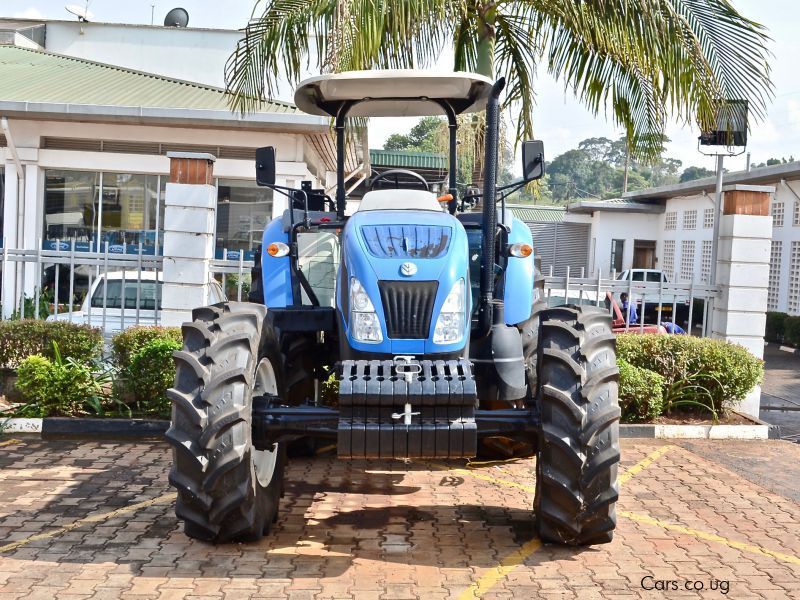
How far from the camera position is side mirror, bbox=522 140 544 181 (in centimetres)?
605

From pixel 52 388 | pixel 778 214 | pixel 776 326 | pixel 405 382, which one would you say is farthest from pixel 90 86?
pixel 778 214

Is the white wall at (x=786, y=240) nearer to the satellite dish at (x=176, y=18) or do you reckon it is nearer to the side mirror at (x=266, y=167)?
the satellite dish at (x=176, y=18)

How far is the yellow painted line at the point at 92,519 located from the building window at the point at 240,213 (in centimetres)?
941

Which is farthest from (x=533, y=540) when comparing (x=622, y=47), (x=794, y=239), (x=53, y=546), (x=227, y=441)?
(x=794, y=239)

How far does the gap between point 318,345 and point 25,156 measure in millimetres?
10359

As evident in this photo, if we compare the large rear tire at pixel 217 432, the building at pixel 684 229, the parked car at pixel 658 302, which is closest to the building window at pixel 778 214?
the building at pixel 684 229

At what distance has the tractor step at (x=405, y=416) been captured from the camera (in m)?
4.83

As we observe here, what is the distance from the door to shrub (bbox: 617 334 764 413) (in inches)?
1148

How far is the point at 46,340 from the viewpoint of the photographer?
9227 mm

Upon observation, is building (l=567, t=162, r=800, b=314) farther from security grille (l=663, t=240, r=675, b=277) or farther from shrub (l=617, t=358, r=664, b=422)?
shrub (l=617, t=358, r=664, b=422)

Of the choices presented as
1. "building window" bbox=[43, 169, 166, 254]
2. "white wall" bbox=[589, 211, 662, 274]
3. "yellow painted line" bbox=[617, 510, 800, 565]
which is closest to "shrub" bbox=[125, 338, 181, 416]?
"yellow painted line" bbox=[617, 510, 800, 565]

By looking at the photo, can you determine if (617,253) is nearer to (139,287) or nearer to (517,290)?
(139,287)

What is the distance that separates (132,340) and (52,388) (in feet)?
2.78

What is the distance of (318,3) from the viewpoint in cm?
1036
